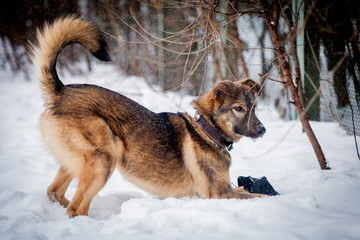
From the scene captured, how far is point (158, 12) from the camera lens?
4.33 metres

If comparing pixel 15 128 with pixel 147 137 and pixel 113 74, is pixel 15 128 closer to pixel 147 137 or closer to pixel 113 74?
pixel 113 74

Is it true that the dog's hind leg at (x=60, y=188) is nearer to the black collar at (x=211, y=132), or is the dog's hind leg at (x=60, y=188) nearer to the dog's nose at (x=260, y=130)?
the black collar at (x=211, y=132)

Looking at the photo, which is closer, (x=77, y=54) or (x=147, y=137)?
(x=147, y=137)

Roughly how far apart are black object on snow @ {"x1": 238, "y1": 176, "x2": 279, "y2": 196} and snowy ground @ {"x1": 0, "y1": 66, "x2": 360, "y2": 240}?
0.43 ft

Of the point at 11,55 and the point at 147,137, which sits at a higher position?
the point at 11,55

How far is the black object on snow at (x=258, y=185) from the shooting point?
289 cm

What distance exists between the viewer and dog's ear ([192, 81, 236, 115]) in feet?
9.78

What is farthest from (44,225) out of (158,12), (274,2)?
(158,12)

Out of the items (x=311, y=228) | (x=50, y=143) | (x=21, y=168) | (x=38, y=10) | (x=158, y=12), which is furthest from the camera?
(x=38, y=10)

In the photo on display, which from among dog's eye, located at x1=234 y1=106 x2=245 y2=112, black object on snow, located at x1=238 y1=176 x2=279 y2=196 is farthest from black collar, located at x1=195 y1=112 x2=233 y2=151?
black object on snow, located at x1=238 y1=176 x2=279 y2=196

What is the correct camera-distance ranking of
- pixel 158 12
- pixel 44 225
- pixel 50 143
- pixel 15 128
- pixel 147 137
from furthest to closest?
pixel 15 128 → pixel 158 12 → pixel 147 137 → pixel 50 143 → pixel 44 225

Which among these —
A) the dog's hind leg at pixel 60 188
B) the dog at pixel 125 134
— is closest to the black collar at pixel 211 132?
the dog at pixel 125 134

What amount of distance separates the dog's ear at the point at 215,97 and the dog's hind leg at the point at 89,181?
1.13 metres

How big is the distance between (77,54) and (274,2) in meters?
5.06
